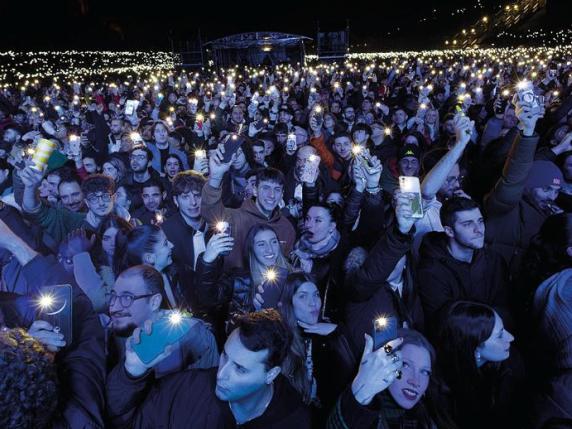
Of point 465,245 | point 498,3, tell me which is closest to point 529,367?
point 465,245

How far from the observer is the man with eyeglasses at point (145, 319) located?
8.28 feet

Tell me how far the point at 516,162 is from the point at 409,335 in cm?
191

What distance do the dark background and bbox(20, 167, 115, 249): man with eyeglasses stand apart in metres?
20.7

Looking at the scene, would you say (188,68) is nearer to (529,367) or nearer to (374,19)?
(529,367)

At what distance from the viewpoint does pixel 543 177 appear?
13.9 ft

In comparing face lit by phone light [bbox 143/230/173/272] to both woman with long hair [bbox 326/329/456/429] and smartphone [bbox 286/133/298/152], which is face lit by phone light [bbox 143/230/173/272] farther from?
smartphone [bbox 286/133/298/152]

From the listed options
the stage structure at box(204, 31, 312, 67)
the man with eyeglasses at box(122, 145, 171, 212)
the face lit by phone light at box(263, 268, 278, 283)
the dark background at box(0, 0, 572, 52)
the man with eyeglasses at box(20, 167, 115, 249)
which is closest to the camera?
the face lit by phone light at box(263, 268, 278, 283)

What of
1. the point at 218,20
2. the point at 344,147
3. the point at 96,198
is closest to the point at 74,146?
the point at 96,198

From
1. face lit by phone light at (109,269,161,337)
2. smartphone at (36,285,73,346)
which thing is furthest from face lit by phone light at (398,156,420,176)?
smartphone at (36,285,73,346)

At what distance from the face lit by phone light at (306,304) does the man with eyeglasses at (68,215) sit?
7.00ft

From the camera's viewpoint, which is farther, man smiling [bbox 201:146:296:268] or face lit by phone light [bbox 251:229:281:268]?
man smiling [bbox 201:146:296:268]

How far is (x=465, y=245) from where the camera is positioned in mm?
3170

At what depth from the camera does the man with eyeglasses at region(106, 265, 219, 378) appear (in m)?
2.52

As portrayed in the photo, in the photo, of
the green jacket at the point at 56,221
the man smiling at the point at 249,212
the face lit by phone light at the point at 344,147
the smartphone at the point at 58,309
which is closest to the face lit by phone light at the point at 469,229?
Answer: the man smiling at the point at 249,212
